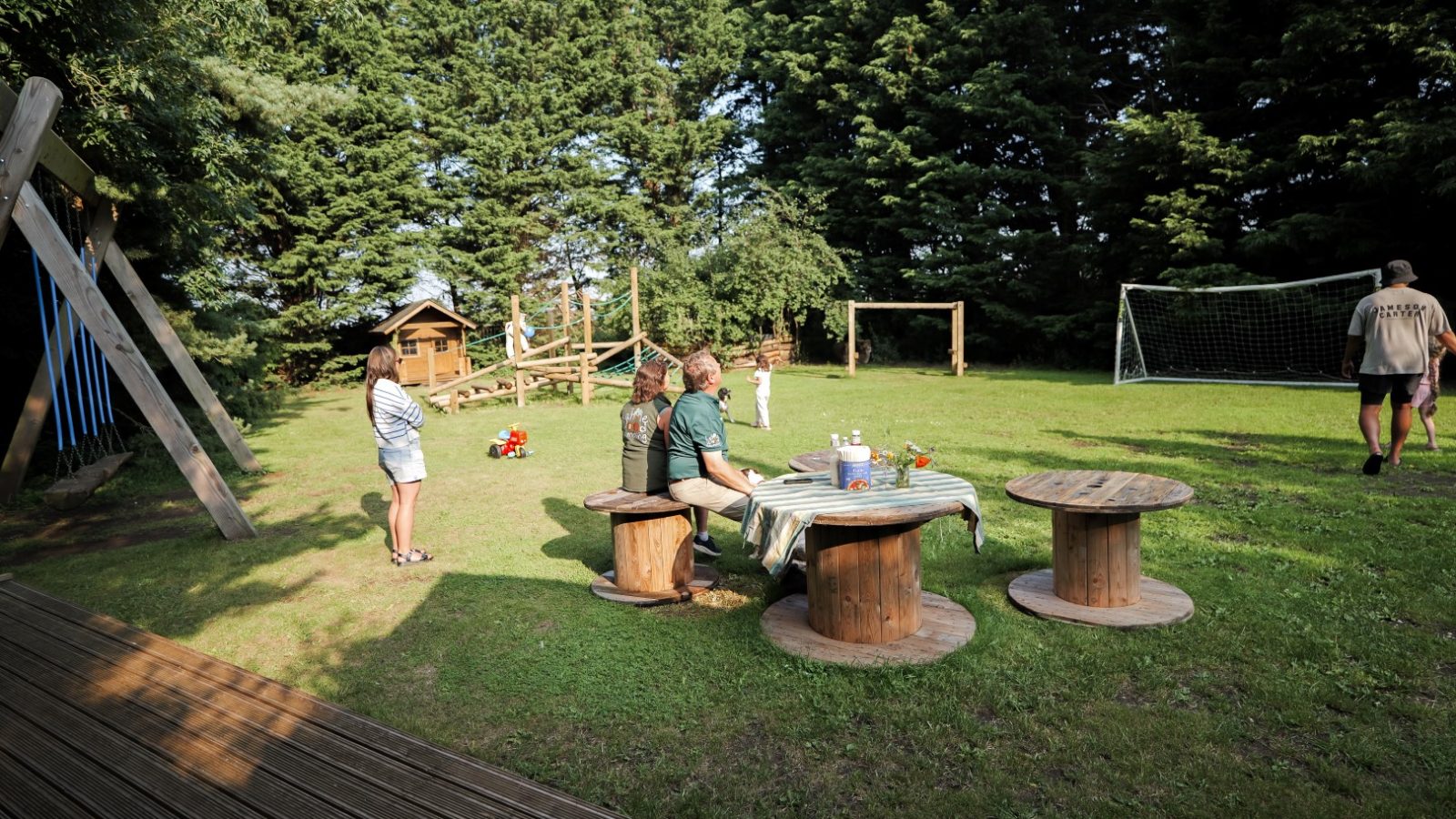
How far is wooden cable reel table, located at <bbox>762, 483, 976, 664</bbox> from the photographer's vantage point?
4.13m

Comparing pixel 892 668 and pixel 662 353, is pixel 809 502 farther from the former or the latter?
pixel 662 353

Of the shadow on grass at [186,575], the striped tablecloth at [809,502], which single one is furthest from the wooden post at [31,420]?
the striped tablecloth at [809,502]

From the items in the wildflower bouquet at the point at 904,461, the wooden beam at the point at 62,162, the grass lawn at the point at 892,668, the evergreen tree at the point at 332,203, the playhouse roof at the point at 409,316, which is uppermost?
the evergreen tree at the point at 332,203

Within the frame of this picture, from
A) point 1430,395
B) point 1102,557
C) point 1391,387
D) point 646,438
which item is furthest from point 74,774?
point 1430,395

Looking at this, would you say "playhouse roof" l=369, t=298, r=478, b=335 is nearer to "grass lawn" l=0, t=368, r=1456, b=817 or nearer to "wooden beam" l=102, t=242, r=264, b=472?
"wooden beam" l=102, t=242, r=264, b=472

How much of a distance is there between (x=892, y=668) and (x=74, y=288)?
701 cm

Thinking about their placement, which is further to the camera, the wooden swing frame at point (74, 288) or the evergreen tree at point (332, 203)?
the evergreen tree at point (332, 203)

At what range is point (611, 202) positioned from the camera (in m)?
32.2

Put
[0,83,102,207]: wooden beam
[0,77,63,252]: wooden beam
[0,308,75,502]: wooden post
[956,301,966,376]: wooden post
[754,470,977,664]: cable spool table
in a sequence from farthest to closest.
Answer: [956,301,966,376]: wooden post < [0,308,75,502]: wooden post < [0,83,102,207]: wooden beam < [0,77,63,252]: wooden beam < [754,470,977,664]: cable spool table

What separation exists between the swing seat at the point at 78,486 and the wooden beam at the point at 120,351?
8.79ft

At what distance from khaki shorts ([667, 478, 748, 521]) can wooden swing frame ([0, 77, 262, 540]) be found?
174 inches

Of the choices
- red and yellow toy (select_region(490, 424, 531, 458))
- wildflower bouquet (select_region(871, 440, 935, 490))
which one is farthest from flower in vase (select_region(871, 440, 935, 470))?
red and yellow toy (select_region(490, 424, 531, 458))

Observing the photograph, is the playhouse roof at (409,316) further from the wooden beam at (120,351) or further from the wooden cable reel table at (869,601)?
the wooden cable reel table at (869,601)

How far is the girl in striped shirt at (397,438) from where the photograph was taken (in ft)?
19.6
